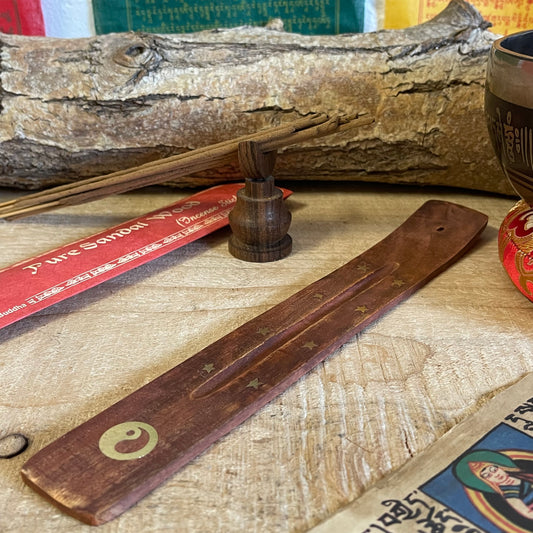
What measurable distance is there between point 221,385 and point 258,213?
10.7 inches

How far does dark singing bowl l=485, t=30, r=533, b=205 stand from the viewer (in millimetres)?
653

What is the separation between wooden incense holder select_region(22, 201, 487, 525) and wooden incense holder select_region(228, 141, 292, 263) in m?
0.10

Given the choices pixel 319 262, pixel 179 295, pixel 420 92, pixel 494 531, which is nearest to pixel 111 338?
pixel 179 295

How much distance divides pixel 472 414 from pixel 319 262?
316 mm

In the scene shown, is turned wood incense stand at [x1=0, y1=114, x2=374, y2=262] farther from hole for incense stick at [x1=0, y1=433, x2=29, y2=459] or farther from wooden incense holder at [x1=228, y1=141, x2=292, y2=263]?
hole for incense stick at [x1=0, y1=433, x2=29, y2=459]

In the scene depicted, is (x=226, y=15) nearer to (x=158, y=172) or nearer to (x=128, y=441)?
(x=158, y=172)

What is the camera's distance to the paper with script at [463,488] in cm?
47

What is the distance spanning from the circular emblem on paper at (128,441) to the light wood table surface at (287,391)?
1.3 inches

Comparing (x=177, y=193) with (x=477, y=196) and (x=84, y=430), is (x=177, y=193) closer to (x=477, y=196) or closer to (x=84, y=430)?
(x=477, y=196)

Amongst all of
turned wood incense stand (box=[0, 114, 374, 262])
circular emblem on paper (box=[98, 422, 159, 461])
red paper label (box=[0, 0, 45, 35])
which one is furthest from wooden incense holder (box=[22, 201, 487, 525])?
red paper label (box=[0, 0, 45, 35])

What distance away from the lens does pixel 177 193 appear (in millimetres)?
1041

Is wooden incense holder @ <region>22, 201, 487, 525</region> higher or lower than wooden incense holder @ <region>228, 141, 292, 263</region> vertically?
lower

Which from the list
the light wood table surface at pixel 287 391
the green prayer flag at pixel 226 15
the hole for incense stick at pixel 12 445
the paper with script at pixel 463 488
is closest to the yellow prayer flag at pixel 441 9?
the green prayer flag at pixel 226 15

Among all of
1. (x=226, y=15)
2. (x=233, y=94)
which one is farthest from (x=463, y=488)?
(x=226, y=15)
